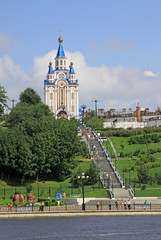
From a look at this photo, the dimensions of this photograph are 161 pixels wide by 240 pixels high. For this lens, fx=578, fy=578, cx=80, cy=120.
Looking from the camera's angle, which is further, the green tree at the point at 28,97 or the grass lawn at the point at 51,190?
the green tree at the point at 28,97

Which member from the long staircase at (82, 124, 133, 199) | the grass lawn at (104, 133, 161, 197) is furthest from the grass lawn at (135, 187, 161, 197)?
the long staircase at (82, 124, 133, 199)

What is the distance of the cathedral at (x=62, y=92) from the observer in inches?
6280

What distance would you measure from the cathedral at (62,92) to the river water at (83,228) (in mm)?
106507

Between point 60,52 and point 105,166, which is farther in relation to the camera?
point 60,52

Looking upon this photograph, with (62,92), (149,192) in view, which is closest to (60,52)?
(62,92)

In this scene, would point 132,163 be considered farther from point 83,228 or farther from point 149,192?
point 83,228

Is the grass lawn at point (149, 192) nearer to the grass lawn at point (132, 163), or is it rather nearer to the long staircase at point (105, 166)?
the grass lawn at point (132, 163)

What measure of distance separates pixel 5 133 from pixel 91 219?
35425 mm

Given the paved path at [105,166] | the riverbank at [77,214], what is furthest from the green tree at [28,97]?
the riverbank at [77,214]

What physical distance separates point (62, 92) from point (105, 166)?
76.7 metres

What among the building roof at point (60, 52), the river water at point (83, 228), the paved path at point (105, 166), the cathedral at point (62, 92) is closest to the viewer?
the river water at point (83, 228)

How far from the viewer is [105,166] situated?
86.3m

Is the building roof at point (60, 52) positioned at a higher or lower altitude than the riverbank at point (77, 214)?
higher

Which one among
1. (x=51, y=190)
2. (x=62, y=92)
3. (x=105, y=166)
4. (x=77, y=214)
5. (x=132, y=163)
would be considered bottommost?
(x=77, y=214)
